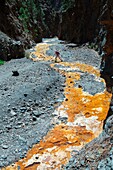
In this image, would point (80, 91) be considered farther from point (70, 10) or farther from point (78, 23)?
point (70, 10)

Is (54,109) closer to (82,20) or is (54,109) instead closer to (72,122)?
(72,122)

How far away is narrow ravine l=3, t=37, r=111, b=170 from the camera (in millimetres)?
12023

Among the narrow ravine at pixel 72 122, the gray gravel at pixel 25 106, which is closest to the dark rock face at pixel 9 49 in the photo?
the gray gravel at pixel 25 106

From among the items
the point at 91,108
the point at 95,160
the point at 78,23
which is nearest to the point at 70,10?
the point at 78,23

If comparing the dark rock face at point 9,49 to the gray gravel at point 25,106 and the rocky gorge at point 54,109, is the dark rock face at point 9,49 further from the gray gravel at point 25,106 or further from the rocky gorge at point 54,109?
the gray gravel at point 25,106

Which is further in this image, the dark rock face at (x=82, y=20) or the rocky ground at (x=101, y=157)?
the dark rock face at (x=82, y=20)

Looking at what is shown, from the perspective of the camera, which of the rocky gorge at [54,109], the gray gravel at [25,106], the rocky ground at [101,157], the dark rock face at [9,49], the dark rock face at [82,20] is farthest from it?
the dark rock face at [82,20]

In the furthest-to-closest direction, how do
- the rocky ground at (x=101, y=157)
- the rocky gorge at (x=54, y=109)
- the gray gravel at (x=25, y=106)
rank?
the gray gravel at (x=25, y=106) < the rocky gorge at (x=54, y=109) < the rocky ground at (x=101, y=157)

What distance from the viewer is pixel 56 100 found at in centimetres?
1867

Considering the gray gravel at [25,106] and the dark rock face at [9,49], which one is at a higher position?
the dark rock face at [9,49]

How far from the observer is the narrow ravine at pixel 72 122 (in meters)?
12.0

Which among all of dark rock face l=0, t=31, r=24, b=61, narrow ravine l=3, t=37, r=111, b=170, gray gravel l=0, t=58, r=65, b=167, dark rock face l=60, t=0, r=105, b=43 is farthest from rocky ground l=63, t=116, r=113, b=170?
dark rock face l=60, t=0, r=105, b=43

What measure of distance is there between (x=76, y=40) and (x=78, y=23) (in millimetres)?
4289

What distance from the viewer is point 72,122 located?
15.6 m
